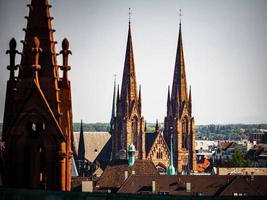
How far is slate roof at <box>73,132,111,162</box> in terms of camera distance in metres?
44.3

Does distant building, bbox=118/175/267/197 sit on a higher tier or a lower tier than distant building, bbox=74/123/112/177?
lower

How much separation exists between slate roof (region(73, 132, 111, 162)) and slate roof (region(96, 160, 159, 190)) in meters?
11.5

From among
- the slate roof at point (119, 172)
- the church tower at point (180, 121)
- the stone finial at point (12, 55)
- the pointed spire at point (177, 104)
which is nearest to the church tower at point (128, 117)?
the church tower at point (180, 121)

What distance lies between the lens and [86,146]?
1754 inches

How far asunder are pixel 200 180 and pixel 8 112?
16.1 metres

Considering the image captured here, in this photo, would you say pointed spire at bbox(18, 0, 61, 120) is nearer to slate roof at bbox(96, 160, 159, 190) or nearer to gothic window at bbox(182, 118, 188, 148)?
slate roof at bbox(96, 160, 159, 190)

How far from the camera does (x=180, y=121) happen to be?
1693 inches

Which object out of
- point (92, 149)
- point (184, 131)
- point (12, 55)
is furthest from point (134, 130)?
point (12, 55)

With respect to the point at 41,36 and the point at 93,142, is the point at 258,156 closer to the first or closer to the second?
the point at 93,142

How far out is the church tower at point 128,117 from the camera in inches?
1612

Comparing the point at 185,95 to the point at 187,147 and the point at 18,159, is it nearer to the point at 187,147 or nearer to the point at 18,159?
the point at 187,147

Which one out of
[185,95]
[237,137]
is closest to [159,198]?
[185,95]

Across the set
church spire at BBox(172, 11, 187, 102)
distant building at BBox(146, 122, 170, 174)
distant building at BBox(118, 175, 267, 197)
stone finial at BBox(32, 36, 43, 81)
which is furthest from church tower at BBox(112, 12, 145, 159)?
stone finial at BBox(32, 36, 43, 81)

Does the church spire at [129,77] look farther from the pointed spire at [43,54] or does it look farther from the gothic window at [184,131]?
the pointed spire at [43,54]
